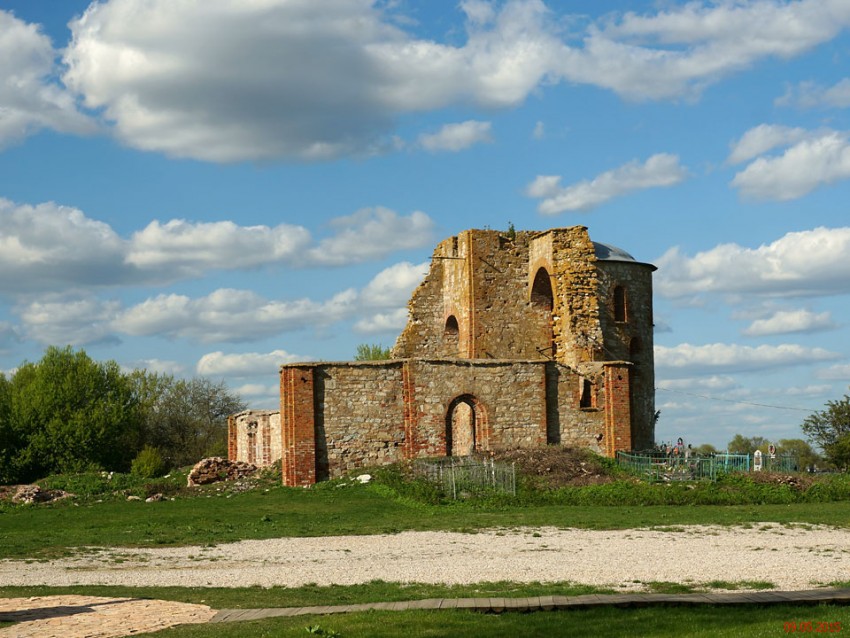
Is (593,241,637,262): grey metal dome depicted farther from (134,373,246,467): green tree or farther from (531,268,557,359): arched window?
(134,373,246,467): green tree

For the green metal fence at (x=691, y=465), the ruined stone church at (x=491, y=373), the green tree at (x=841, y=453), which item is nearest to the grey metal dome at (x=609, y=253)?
the ruined stone church at (x=491, y=373)

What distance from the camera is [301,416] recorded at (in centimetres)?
2945

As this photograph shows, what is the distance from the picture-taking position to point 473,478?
25781 mm

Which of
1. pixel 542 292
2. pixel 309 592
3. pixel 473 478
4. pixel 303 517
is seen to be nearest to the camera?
pixel 309 592

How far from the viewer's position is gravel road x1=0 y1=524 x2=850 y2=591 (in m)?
13.3

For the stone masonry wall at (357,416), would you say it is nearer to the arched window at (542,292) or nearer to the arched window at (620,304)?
the arched window at (542,292)

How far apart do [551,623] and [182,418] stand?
50599mm

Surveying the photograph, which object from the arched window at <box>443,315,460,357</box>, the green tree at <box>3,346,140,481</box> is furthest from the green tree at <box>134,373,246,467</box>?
the arched window at <box>443,315,460,357</box>

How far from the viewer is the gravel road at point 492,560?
13.3 metres

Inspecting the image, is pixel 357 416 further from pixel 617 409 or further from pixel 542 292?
pixel 542 292

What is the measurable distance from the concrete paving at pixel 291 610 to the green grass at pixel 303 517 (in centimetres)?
707

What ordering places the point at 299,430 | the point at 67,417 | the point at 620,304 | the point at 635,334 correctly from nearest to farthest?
the point at 299,430, the point at 620,304, the point at 635,334, the point at 67,417

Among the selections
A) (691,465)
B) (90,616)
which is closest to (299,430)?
(691,465)

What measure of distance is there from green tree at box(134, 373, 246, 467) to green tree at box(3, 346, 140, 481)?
4.54 metres
